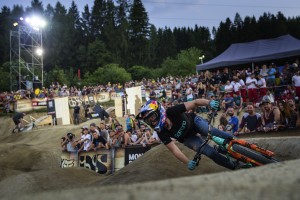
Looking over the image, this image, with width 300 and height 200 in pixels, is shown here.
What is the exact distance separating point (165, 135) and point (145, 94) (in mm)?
20247

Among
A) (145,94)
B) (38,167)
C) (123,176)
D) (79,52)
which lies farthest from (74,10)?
(123,176)

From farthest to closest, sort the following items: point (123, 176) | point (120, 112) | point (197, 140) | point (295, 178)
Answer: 1. point (120, 112)
2. point (123, 176)
3. point (197, 140)
4. point (295, 178)

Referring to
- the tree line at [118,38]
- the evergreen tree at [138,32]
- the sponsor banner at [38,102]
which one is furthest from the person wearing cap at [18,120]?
the evergreen tree at [138,32]

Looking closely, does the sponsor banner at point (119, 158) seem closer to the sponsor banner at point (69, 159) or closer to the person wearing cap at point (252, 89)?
the sponsor banner at point (69, 159)

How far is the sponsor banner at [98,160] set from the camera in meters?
11.0

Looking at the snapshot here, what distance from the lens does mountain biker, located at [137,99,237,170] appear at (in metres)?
4.93

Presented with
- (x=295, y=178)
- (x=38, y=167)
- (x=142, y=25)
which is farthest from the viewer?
(x=142, y=25)

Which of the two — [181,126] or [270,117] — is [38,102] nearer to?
[270,117]

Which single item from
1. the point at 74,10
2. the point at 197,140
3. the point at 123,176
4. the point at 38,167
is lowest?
the point at 38,167

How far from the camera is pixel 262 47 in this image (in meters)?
21.9

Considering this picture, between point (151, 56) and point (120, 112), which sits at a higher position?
point (151, 56)

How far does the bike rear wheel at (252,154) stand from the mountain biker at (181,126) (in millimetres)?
225

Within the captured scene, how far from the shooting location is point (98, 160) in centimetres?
1124

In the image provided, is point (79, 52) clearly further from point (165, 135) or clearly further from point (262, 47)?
point (165, 135)
